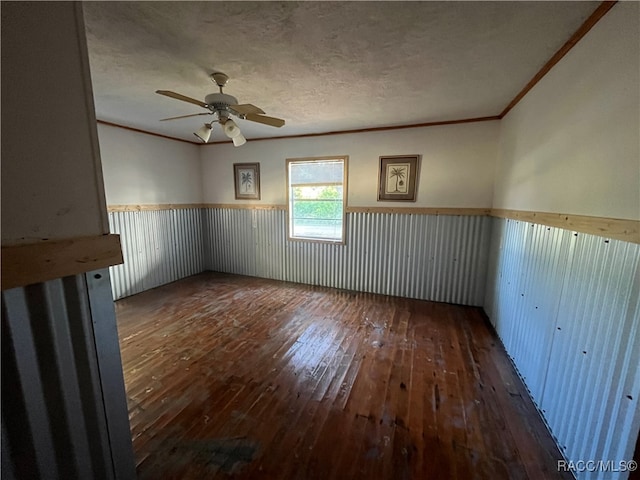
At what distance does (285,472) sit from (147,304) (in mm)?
3395

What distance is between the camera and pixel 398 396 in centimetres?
206

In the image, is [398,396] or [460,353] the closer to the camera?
[398,396]

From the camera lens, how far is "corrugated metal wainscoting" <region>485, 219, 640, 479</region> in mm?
1177

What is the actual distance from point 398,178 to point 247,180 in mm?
2849

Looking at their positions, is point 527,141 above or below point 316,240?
above

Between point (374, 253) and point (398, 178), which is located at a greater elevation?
point (398, 178)

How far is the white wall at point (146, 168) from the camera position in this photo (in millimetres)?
3871

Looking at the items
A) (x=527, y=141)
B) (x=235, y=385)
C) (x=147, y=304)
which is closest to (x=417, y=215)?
(x=527, y=141)

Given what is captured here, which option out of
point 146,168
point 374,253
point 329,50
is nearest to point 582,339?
point 329,50

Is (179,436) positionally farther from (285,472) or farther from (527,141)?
(527,141)

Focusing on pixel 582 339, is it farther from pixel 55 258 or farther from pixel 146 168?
pixel 146 168

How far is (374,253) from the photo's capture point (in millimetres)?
4289

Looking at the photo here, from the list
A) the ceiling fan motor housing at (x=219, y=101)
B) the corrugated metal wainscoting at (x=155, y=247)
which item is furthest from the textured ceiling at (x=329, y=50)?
the corrugated metal wainscoting at (x=155, y=247)

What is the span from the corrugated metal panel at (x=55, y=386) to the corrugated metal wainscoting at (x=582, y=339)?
7.41ft
